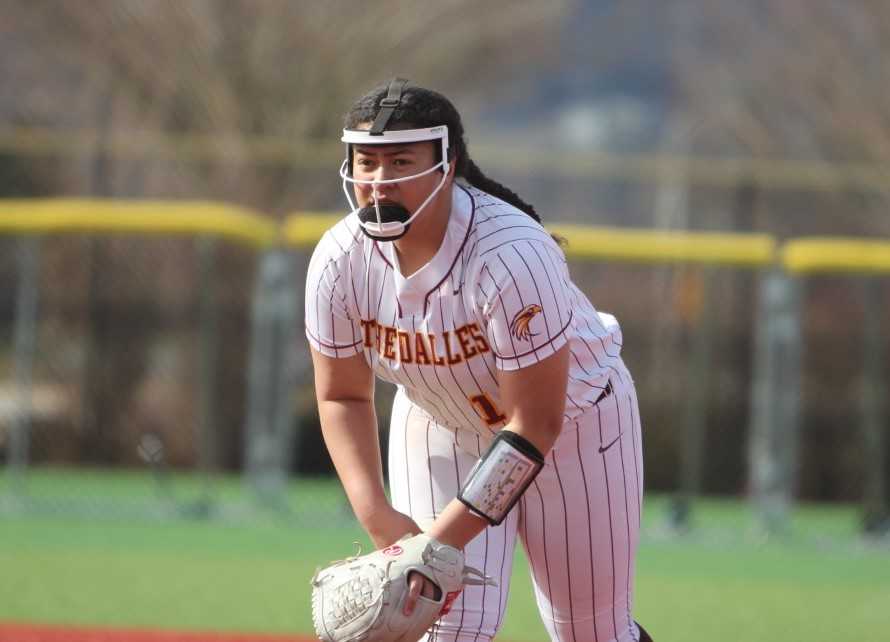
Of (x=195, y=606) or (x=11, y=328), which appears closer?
(x=195, y=606)

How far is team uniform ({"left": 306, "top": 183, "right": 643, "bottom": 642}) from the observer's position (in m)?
3.47

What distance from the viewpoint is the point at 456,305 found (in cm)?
349

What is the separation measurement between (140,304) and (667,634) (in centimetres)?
710

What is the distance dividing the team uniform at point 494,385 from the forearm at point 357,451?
0.13m

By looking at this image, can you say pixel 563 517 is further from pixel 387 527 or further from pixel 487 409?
pixel 387 527

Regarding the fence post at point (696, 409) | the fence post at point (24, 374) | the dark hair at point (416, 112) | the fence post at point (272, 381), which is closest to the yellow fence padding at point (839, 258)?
the fence post at point (696, 409)

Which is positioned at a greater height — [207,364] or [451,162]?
[451,162]

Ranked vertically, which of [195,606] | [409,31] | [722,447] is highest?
[409,31]

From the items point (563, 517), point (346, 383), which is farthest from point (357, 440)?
point (563, 517)

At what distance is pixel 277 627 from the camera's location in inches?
237

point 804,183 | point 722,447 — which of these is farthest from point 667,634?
point 804,183

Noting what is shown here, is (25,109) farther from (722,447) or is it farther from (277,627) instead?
(277,627)

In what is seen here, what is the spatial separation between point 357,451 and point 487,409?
34 cm

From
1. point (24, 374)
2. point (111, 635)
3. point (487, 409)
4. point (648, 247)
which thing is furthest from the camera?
point (24, 374)
